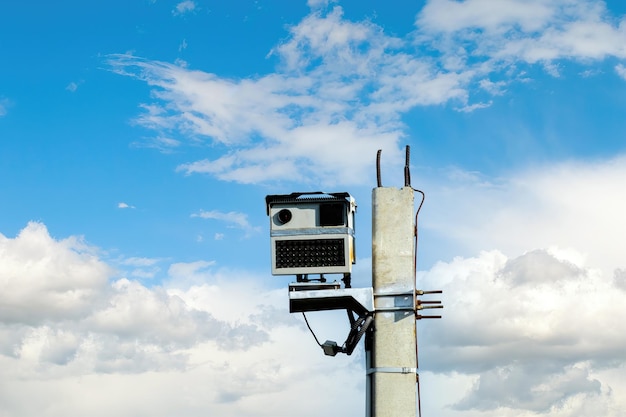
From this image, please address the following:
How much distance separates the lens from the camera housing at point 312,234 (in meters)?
24.5

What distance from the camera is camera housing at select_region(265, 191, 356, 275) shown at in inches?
966

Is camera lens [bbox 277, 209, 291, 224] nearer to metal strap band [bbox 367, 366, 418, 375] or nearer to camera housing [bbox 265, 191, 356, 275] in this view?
camera housing [bbox 265, 191, 356, 275]

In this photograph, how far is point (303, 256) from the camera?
24.7m

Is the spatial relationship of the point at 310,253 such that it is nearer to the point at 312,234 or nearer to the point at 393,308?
the point at 312,234

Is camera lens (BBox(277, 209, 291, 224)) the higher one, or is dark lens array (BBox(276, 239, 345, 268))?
camera lens (BBox(277, 209, 291, 224))

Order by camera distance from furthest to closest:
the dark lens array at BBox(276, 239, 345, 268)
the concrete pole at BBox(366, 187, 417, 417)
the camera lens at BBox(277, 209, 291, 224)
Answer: the camera lens at BBox(277, 209, 291, 224), the dark lens array at BBox(276, 239, 345, 268), the concrete pole at BBox(366, 187, 417, 417)

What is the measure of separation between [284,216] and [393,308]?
315cm

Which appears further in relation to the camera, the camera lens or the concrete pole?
the camera lens

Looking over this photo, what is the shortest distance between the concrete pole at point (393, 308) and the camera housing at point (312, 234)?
2.08 ft

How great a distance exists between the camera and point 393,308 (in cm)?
2409

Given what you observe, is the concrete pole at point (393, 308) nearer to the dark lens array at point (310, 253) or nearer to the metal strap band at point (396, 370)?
the metal strap band at point (396, 370)

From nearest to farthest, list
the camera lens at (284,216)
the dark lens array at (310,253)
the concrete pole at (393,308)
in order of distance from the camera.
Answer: the concrete pole at (393,308)
the dark lens array at (310,253)
the camera lens at (284,216)

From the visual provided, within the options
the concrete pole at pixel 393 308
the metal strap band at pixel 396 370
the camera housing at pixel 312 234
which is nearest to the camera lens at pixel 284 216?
the camera housing at pixel 312 234

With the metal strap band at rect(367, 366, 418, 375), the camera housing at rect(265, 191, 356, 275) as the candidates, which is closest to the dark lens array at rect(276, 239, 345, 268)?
the camera housing at rect(265, 191, 356, 275)
